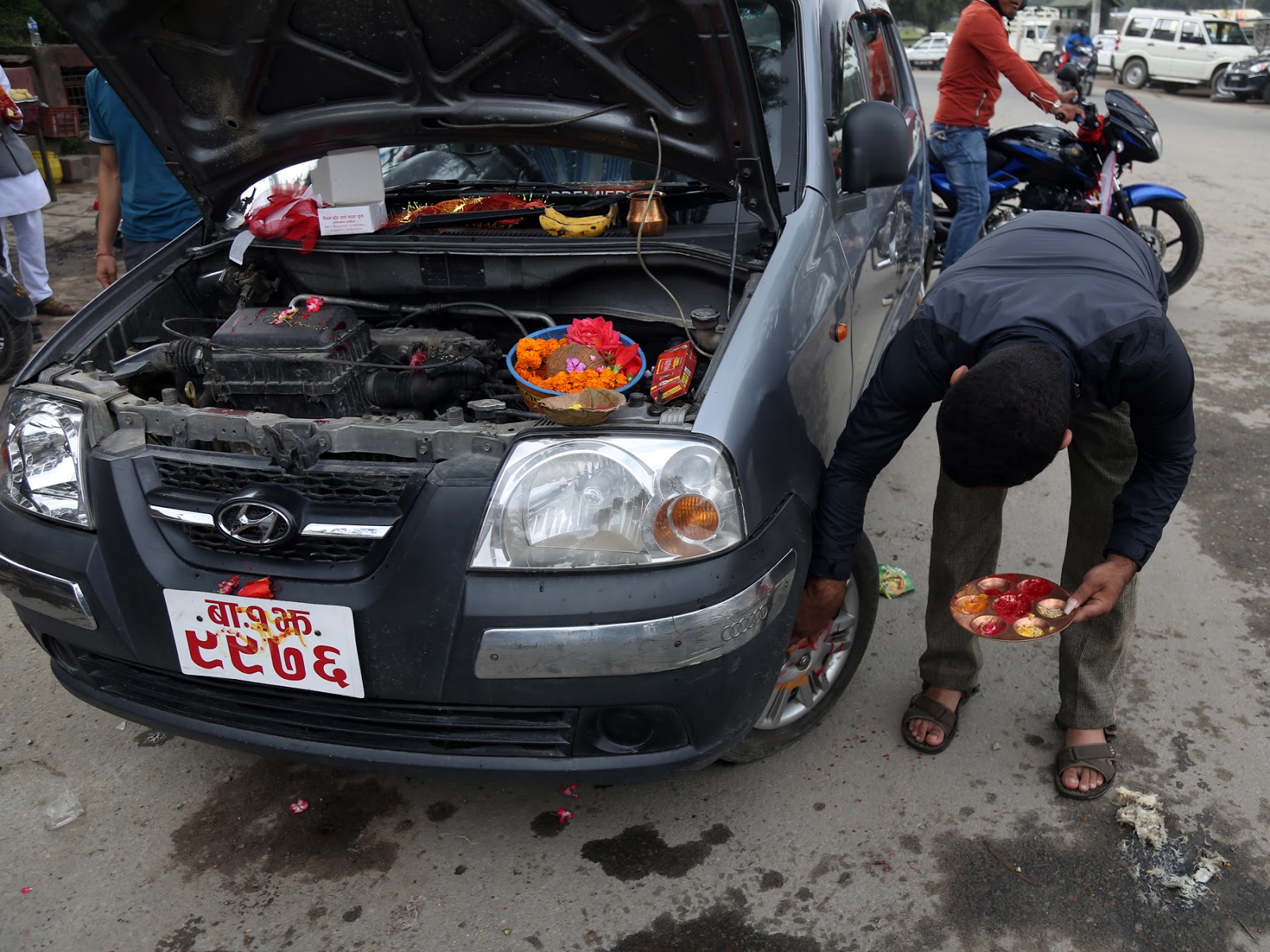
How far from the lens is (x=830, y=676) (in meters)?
2.60

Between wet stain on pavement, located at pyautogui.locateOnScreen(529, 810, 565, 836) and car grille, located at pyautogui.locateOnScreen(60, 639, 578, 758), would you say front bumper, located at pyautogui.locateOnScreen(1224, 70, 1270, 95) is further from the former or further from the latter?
car grille, located at pyautogui.locateOnScreen(60, 639, 578, 758)

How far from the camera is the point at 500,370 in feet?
8.55

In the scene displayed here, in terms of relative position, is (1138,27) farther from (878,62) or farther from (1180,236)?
(878,62)

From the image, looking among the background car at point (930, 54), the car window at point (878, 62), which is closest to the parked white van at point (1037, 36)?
the background car at point (930, 54)

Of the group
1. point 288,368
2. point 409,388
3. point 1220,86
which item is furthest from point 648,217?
point 1220,86

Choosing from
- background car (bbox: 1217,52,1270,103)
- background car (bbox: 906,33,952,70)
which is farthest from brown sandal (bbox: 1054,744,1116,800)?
background car (bbox: 906,33,952,70)

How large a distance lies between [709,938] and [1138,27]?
28336mm

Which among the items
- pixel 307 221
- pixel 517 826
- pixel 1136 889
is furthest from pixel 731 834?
pixel 307 221

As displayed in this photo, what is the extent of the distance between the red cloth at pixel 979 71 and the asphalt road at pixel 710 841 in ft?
12.0

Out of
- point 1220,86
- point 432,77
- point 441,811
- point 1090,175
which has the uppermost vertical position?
point 432,77

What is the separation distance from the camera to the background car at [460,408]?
187 centimetres

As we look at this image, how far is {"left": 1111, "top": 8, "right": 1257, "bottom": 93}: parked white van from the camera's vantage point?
22.2 m

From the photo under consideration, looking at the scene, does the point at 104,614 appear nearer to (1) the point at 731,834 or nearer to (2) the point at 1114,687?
(1) the point at 731,834

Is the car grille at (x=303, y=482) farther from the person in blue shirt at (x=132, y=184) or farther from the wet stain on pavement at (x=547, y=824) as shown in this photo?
the person in blue shirt at (x=132, y=184)
